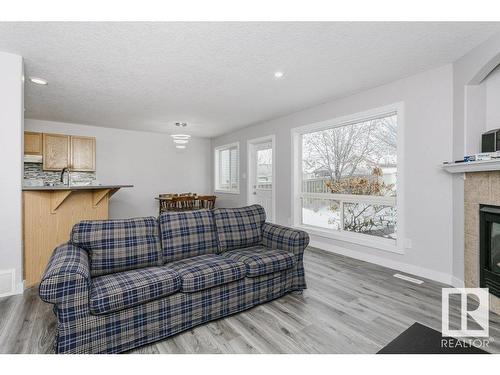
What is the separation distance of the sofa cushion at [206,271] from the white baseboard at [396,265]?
2.21 meters

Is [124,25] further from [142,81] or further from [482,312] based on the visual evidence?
[482,312]

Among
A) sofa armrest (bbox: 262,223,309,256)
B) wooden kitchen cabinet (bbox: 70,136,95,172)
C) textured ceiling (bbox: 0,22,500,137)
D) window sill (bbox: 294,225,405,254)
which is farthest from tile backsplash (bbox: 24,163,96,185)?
window sill (bbox: 294,225,405,254)

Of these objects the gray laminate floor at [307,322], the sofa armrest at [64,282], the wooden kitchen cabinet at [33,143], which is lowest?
the gray laminate floor at [307,322]

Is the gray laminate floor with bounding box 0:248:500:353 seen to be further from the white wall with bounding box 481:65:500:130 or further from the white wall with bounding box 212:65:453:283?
the white wall with bounding box 481:65:500:130

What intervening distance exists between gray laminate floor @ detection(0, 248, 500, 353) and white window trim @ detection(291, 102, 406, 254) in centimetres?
69

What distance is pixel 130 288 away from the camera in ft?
5.39

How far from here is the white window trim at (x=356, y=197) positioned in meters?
3.14

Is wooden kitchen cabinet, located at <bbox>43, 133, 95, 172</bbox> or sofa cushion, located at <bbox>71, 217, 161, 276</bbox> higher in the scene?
wooden kitchen cabinet, located at <bbox>43, 133, 95, 172</bbox>

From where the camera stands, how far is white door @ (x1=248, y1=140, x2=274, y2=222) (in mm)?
5426

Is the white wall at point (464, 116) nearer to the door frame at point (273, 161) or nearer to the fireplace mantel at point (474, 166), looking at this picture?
the fireplace mantel at point (474, 166)

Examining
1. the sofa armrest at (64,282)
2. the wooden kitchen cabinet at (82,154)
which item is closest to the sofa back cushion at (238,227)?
the sofa armrest at (64,282)
